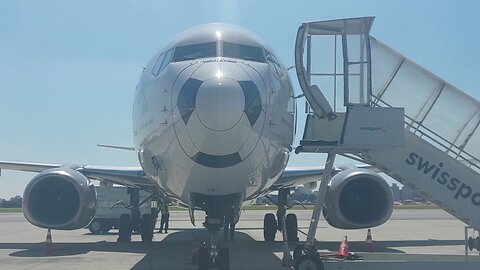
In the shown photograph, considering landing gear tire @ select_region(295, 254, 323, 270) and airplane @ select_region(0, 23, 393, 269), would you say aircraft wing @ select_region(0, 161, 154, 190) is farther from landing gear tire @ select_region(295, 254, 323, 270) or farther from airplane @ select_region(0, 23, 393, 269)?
landing gear tire @ select_region(295, 254, 323, 270)

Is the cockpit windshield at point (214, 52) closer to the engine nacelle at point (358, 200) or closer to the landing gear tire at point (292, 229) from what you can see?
the engine nacelle at point (358, 200)

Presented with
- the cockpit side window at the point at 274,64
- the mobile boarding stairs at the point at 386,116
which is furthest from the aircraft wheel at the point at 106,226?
the mobile boarding stairs at the point at 386,116

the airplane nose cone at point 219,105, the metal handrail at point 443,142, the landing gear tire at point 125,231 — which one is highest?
the airplane nose cone at point 219,105

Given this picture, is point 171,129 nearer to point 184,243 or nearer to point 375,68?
point 375,68

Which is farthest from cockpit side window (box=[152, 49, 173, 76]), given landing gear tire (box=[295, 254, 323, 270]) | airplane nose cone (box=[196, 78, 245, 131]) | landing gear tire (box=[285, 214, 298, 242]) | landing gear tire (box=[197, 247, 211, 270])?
landing gear tire (box=[285, 214, 298, 242])

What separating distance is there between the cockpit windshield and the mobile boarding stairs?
27.6 inches

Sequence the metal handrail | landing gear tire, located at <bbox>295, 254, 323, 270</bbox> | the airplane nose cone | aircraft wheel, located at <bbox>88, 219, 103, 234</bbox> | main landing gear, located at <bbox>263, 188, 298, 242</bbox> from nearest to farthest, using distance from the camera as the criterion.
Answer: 1. the airplane nose cone
2. landing gear tire, located at <bbox>295, 254, 323, 270</bbox>
3. the metal handrail
4. main landing gear, located at <bbox>263, 188, 298, 242</bbox>
5. aircraft wheel, located at <bbox>88, 219, 103, 234</bbox>

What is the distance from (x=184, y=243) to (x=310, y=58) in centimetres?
863

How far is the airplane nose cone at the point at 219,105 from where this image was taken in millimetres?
6641

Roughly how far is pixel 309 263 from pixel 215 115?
2.52 metres

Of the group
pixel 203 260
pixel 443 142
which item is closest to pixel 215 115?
pixel 203 260

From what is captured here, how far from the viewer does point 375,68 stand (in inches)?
350

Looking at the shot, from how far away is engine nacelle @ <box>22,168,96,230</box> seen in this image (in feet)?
40.1

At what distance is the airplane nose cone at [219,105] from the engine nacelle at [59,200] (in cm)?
658
